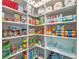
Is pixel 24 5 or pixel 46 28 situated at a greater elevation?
pixel 24 5

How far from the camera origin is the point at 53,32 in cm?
216

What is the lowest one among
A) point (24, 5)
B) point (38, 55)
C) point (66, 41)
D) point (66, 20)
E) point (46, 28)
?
point (38, 55)

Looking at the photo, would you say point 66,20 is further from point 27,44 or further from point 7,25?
point 7,25

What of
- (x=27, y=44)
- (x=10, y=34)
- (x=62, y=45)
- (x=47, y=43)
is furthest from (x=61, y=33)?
(x=10, y=34)

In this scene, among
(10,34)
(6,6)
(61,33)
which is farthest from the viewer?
(61,33)

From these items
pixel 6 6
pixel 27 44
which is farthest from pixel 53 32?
pixel 6 6

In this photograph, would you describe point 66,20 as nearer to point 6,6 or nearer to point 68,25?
point 68,25

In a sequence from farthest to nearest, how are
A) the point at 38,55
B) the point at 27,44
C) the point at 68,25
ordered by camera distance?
1. the point at 38,55
2. the point at 27,44
3. the point at 68,25

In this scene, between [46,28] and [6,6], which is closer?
[6,6]

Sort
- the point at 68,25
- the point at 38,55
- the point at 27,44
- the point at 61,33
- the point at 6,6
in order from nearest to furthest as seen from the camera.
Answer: the point at 6,6, the point at 61,33, the point at 68,25, the point at 27,44, the point at 38,55

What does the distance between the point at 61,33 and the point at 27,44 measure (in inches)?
41.7

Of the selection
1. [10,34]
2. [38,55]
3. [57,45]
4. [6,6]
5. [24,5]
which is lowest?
[38,55]

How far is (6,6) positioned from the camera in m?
1.59

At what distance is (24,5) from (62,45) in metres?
1.69
